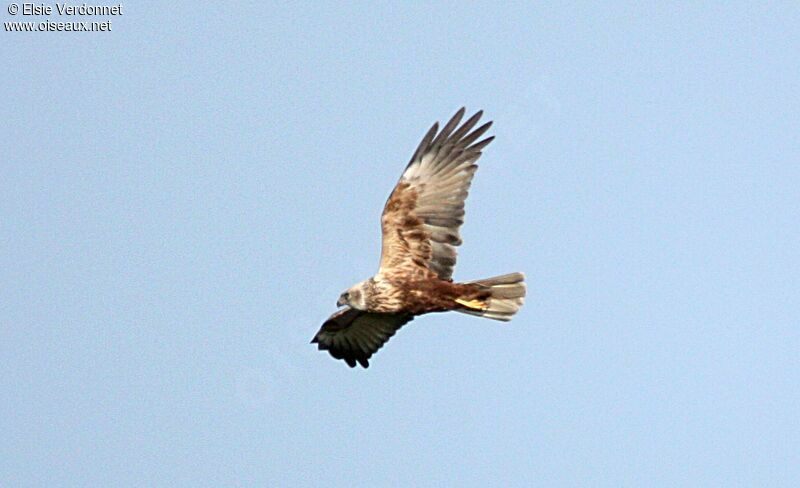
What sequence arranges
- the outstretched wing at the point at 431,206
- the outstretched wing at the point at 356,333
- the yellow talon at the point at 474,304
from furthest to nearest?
1. the outstretched wing at the point at 356,333
2. the outstretched wing at the point at 431,206
3. the yellow talon at the point at 474,304

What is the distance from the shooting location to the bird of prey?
16.8 m

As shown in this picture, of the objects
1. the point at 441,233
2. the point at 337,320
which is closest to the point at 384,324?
the point at 337,320

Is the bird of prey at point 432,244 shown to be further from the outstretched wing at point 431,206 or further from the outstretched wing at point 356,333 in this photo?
the outstretched wing at point 356,333

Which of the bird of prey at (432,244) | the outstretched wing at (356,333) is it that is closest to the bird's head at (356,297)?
the bird of prey at (432,244)

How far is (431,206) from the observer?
1731cm

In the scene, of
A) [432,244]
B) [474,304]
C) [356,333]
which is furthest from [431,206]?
[356,333]

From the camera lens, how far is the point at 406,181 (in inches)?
685

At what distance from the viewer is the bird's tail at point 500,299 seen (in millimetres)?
16766

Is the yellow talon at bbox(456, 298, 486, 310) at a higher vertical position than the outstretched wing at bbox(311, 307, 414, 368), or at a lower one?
lower

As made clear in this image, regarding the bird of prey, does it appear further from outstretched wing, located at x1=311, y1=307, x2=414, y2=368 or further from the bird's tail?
outstretched wing, located at x1=311, y1=307, x2=414, y2=368

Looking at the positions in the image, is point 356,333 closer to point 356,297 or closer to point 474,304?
point 356,297

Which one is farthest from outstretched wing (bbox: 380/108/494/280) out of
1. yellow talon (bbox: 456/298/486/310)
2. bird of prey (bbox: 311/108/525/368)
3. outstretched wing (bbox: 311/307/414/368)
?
outstretched wing (bbox: 311/307/414/368)

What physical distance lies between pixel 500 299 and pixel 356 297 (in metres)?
1.79

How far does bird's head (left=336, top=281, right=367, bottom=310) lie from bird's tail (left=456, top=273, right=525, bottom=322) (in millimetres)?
1196
